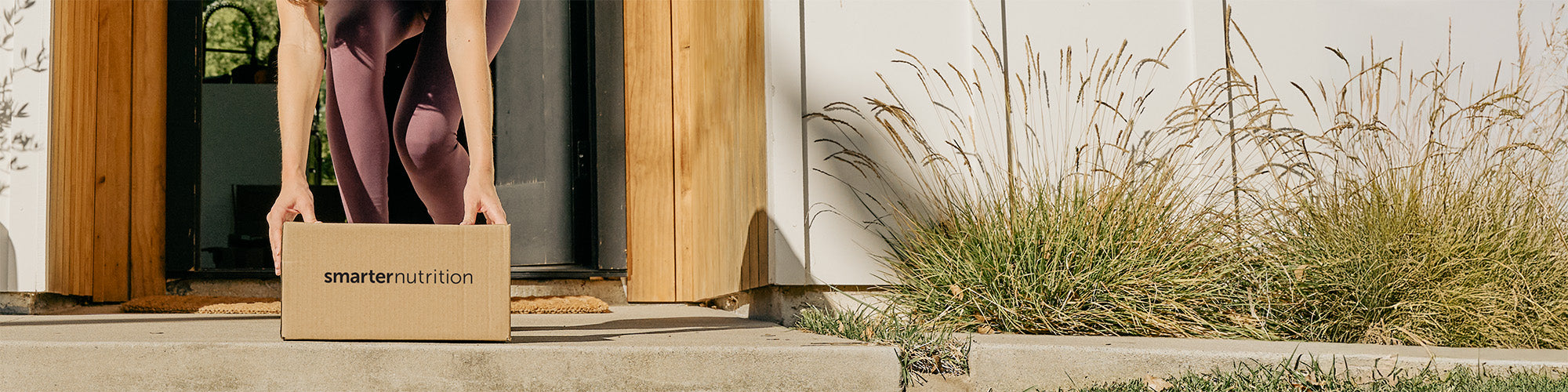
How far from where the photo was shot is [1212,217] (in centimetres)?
285

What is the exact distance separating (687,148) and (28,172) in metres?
2.15

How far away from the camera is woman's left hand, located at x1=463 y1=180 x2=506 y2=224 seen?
9.33 feet

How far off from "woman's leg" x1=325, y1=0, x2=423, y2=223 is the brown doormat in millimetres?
631

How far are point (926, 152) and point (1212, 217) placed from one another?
73cm

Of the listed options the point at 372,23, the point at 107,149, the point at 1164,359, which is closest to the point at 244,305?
the point at 107,149

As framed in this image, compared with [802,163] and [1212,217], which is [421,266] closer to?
[802,163]

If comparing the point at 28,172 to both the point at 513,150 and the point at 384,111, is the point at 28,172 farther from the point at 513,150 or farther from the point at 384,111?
the point at 513,150

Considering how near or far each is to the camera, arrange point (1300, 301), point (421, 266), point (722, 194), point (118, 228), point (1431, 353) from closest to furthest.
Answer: point (1431, 353), point (421, 266), point (1300, 301), point (722, 194), point (118, 228)

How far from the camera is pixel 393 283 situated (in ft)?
8.07

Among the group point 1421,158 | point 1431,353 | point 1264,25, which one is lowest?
point 1431,353

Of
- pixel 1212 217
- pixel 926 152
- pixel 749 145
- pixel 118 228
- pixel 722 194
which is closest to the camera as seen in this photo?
pixel 1212 217

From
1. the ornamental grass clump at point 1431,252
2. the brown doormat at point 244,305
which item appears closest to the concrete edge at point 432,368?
the ornamental grass clump at point 1431,252

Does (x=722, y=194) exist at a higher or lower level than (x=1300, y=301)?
higher

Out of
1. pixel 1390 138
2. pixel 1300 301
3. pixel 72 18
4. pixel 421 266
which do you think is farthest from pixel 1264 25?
pixel 72 18
